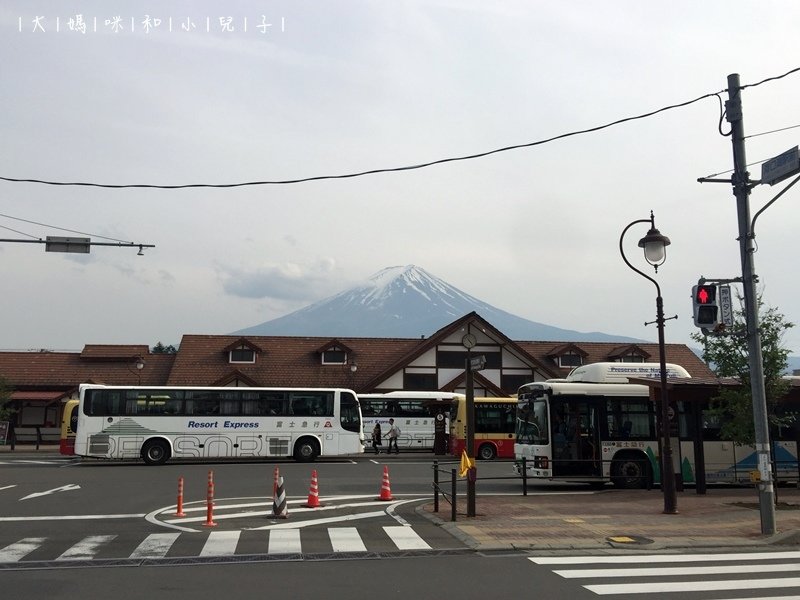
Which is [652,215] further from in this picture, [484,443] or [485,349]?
[485,349]

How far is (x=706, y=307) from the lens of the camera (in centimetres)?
1339

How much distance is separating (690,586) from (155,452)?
951 inches

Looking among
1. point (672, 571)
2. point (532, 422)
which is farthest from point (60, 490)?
point (672, 571)

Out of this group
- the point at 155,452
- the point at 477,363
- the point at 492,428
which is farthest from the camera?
the point at 492,428

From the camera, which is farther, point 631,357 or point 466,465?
point 631,357

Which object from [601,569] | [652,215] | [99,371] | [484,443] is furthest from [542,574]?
[99,371]

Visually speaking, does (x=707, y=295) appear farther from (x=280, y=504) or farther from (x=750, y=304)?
(x=280, y=504)

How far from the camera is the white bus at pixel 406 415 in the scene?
38188 mm

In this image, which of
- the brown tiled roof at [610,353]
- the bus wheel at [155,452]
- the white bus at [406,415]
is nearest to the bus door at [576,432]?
the bus wheel at [155,452]

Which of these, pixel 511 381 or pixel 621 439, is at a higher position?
pixel 511 381

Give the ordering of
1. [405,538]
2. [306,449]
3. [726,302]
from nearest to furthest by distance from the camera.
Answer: [405,538] < [726,302] < [306,449]

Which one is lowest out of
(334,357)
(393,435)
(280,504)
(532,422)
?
(280,504)

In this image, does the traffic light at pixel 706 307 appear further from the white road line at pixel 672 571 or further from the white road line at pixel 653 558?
the white road line at pixel 672 571

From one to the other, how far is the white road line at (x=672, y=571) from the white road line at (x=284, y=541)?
4082 mm
